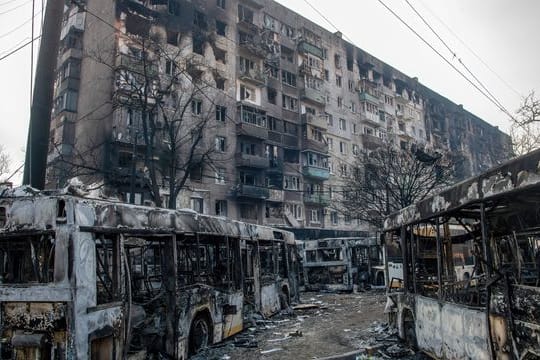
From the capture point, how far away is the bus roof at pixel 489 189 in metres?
4.47

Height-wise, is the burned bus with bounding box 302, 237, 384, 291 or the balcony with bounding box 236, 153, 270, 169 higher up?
the balcony with bounding box 236, 153, 270, 169

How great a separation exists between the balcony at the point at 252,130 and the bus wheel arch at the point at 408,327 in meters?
26.1

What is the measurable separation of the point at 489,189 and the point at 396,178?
75.4ft

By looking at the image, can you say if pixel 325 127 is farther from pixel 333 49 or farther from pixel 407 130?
pixel 407 130

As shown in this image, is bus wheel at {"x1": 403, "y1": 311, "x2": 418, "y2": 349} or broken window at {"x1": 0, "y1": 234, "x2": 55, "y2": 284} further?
bus wheel at {"x1": 403, "y1": 311, "x2": 418, "y2": 349}

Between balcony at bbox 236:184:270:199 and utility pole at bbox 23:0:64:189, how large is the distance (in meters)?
23.6

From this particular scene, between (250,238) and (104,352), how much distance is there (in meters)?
6.48

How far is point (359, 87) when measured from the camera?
49.3 meters

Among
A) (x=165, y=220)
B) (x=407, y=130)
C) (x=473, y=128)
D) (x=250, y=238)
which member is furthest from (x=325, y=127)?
(x=473, y=128)

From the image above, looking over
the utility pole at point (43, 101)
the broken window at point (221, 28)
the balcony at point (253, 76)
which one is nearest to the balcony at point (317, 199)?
the balcony at point (253, 76)

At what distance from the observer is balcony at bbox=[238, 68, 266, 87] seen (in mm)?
35938

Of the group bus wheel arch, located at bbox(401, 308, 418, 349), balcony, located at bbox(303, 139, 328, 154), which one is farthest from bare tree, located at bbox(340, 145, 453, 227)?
bus wheel arch, located at bbox(401, 308, 418, 349)

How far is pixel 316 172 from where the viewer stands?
130 feet

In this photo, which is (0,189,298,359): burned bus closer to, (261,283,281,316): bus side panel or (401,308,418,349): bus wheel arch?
(261,283,281,316): bus side panel
